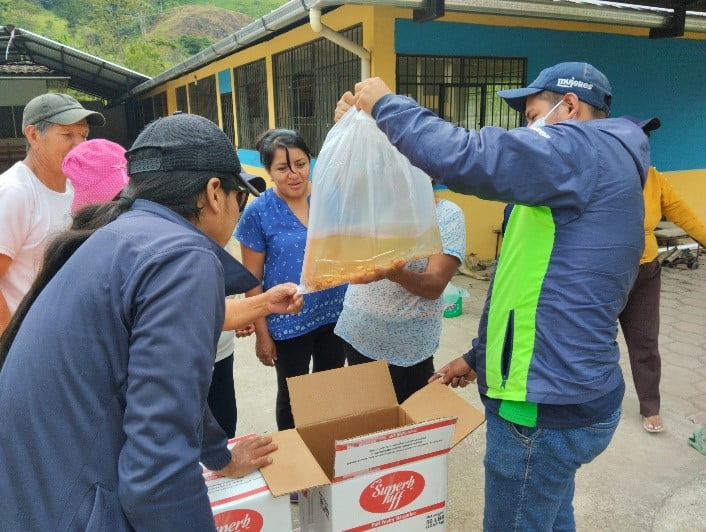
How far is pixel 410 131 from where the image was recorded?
3.59 feet

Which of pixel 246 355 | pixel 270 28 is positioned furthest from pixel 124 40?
pixel 246 355

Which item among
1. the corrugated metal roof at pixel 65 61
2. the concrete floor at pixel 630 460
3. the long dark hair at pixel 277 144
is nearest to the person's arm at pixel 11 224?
the long dark hair at pixel 277 144

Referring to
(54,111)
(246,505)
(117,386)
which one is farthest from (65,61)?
(117,386)

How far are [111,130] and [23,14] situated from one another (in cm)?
3309

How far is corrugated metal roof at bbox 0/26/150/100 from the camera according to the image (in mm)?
13383

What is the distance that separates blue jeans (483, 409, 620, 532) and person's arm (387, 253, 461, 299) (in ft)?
1.90

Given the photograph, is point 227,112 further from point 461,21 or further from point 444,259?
point 444,259

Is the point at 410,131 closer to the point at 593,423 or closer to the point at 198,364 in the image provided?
the point at 198,364

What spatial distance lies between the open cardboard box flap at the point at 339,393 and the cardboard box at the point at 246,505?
0.92ft

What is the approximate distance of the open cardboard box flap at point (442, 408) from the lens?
1.58m

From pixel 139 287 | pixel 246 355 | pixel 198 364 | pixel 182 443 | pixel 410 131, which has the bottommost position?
pixel 246 355

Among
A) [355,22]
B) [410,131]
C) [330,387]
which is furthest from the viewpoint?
[355,22]

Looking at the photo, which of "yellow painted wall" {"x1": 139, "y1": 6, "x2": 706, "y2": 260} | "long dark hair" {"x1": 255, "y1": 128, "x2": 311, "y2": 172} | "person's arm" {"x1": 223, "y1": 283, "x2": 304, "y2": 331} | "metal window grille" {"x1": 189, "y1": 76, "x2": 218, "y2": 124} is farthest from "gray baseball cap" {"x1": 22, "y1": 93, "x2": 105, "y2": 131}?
"metal window grille" {"x1": 189, "y1": 76, "x2": 218, "y2": 124}

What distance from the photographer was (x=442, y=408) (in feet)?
5.44
